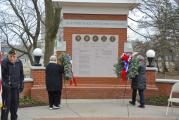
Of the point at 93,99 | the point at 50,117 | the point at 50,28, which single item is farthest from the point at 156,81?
the point at 50,28

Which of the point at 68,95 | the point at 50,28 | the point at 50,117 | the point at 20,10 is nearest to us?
the point at 50,117

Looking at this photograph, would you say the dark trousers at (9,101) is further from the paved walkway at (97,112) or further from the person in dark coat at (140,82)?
the person in dark coat at (140,82)

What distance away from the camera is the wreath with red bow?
14463mm

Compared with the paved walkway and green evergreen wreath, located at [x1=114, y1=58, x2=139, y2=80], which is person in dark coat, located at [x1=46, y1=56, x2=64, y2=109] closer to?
the paved walkway

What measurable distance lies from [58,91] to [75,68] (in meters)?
2.90

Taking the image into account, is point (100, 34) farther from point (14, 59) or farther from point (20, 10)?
point (20, 10)

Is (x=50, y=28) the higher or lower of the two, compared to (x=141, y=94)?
higher

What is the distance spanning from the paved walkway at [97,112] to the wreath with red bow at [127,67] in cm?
97

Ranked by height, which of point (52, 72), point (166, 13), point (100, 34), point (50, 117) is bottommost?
point (50, 117)

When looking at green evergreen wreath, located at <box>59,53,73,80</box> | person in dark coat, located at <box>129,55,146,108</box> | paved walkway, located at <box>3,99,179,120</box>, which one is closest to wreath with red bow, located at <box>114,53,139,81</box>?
person in dark coat, located at <box>129,55,146,108</box>

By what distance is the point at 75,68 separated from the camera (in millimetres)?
16812

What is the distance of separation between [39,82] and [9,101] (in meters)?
4.96

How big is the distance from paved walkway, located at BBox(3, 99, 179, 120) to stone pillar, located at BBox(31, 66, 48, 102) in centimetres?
76

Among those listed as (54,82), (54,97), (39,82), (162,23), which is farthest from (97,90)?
(162,23)
